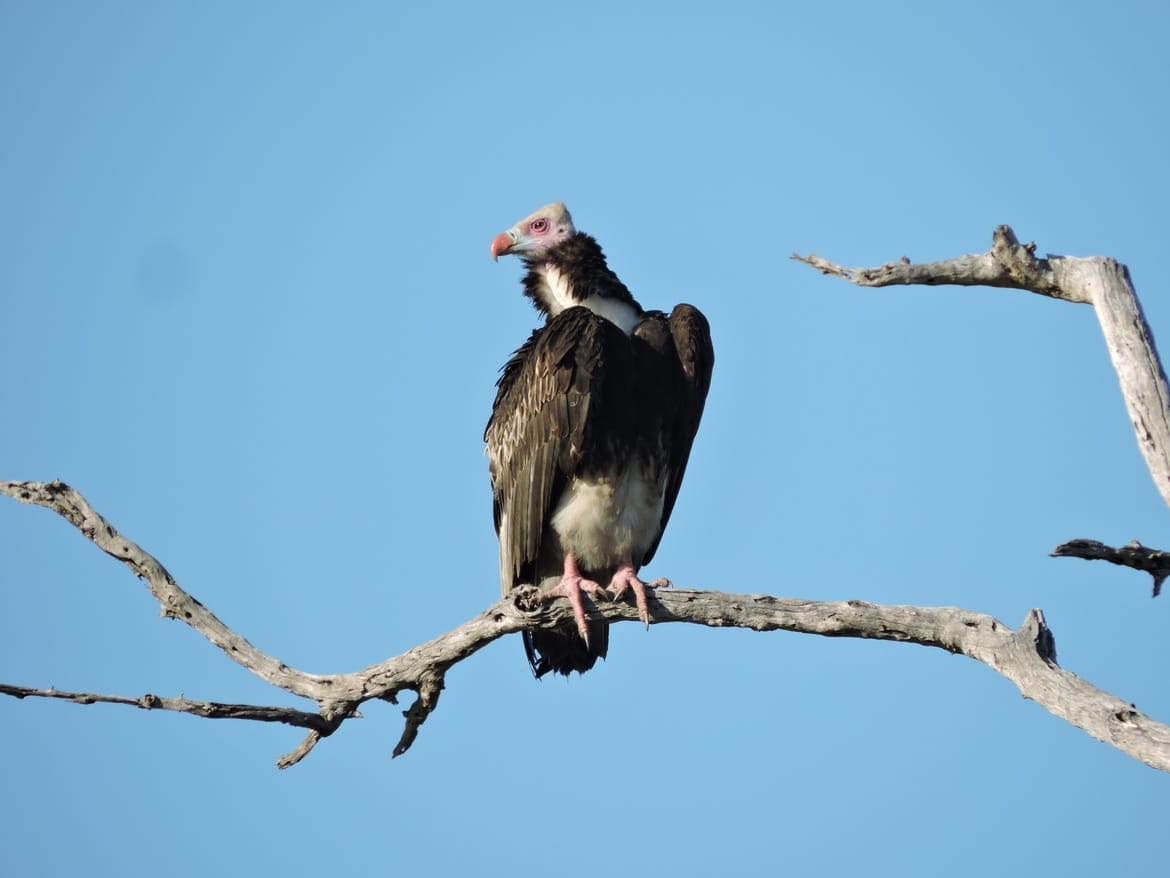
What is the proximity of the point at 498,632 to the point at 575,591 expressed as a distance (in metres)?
0.57

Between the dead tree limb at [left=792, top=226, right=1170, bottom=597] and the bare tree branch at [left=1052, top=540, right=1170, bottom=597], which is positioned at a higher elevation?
the dead tree limb at [left=792, top=226, right=1170, bottom=597]

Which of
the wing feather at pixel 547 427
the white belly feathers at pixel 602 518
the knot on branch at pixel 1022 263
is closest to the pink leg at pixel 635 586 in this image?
the white belly feathers at pixel 602 518

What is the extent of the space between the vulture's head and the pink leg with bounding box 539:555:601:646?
2.17 m

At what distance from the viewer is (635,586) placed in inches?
267

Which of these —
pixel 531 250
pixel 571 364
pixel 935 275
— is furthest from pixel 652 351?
→ pixel 935 275

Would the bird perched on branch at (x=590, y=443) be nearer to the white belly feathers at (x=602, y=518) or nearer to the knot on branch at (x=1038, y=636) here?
the white belly feathers at (x=602, y=518)

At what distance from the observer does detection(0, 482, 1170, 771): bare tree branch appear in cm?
545

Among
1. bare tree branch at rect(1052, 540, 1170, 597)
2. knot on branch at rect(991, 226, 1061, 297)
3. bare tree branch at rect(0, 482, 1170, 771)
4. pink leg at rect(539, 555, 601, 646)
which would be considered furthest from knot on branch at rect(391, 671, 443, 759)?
knot on branch at rect(991, 226, 1061, 297)

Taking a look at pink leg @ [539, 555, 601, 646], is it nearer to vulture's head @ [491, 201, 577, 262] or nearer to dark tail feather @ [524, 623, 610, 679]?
dark tail feather @ [524, 623, 610, 679]

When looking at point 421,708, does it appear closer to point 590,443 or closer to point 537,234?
point 590,443

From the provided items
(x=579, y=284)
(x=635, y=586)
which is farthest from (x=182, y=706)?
(x=579, y=284)

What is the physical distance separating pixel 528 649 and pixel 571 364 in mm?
1576

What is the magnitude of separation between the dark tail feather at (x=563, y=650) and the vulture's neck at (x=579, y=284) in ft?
5.52

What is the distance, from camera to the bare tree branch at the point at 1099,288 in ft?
18.2
